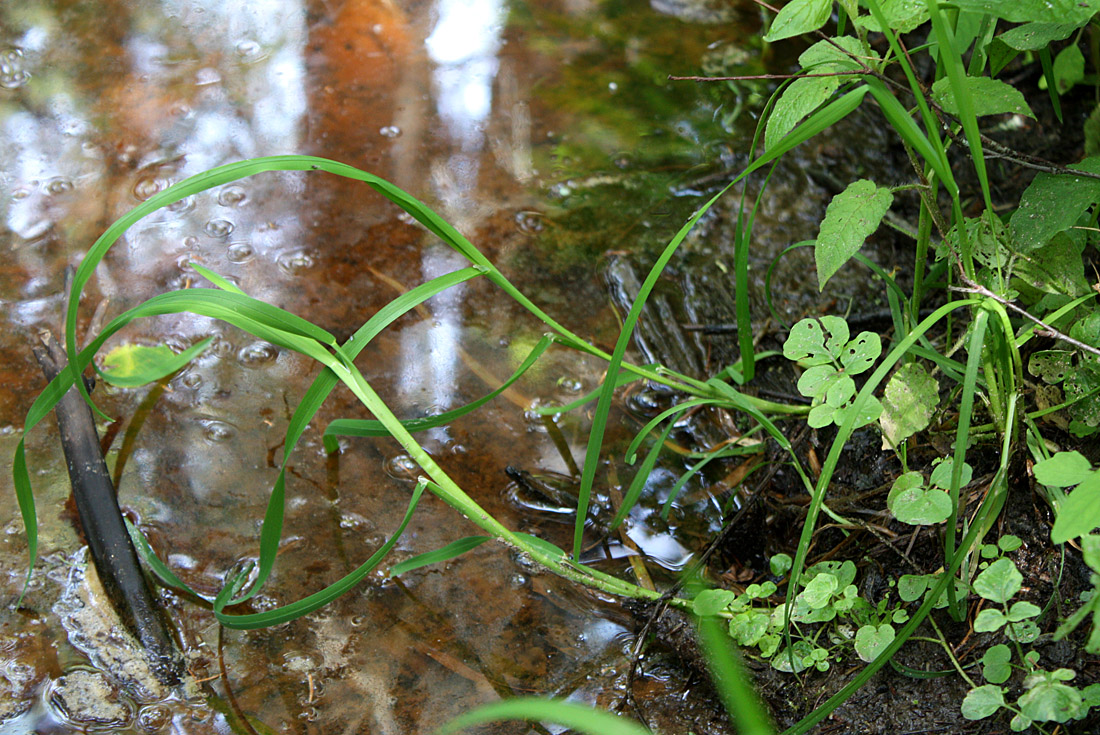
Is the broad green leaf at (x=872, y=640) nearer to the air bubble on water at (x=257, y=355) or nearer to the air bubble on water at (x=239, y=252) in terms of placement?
the air bubble on water at (x=257, y=355)

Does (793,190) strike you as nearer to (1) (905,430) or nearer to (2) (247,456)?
(1) (905,430)

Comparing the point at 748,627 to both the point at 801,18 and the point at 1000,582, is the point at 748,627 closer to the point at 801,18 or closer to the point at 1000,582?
the point at 1000,582

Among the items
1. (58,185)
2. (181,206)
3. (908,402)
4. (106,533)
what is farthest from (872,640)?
(58,185)

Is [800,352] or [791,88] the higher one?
[791,88]

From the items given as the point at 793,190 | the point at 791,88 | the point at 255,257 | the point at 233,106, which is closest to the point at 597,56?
the point at 793,190

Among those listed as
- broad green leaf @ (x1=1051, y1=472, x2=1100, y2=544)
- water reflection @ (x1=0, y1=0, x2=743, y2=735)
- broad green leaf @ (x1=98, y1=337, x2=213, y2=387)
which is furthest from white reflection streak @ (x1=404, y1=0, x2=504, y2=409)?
broad green leaf @ (x1=1051, y1=472, x2=1100, y2=544)

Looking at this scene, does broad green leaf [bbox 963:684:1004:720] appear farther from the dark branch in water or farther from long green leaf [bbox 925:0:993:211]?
the dark branch in water
